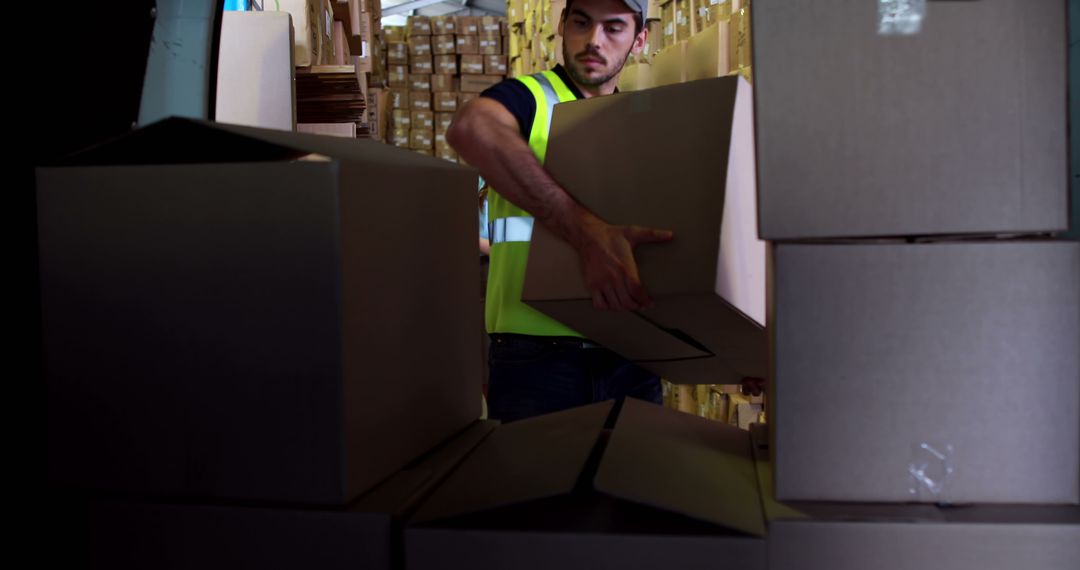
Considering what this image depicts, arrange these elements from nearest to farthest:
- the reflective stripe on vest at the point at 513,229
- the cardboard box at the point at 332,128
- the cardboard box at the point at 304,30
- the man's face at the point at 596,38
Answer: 1. the reflective stripe on vest at the point at 513,229
2. the man's face at the point at 596,38
3. the cardboard box at the point at 304,30
4. the cardboard box at the point at 332,128

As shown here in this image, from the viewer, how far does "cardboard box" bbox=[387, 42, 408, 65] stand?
899 centimetres

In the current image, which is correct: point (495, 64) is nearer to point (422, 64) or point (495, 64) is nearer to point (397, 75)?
point (422, 64)

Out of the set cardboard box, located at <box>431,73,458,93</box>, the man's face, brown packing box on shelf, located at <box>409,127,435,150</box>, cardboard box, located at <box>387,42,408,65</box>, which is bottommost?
the man's face

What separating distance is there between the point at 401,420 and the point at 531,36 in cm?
527

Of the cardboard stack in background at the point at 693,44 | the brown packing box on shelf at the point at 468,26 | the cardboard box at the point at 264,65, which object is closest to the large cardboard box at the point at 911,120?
the cardboard stack in background at the point at 693,44

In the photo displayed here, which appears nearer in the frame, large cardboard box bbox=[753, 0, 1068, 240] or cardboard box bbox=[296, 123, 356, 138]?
large cardboard box bbox=[753, 0, 1068, 240]

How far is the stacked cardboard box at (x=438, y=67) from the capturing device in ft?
29.2

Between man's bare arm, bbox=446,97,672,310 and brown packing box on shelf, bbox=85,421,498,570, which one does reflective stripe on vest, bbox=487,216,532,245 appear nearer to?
man's bare arm, bbox=446,97,672,310

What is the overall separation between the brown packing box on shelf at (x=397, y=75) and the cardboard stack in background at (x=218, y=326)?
838cm

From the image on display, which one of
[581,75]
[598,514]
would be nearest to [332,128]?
[581,75]

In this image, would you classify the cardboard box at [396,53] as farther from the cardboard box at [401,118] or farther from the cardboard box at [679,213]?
the cardboard box at [679,213]

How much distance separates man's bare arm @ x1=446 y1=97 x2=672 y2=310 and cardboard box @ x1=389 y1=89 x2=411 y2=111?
748cm

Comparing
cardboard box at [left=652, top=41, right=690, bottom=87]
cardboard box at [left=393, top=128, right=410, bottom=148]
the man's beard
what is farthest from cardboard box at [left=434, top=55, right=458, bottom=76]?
the man's beard

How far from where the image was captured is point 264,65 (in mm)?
2525
